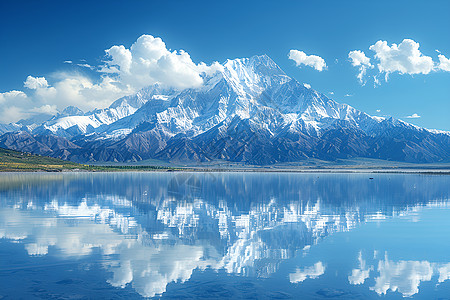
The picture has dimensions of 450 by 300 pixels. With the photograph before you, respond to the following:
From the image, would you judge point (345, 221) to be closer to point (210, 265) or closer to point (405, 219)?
point (405, 219)

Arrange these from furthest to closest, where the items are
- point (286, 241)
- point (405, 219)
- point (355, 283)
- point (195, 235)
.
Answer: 1. point (405, 219)
2. point (195, 235)
3. point (286, 241)
4. point (355, 283)

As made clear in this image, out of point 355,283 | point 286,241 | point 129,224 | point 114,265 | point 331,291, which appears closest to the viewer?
point 331,291

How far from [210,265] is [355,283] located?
10194 mm

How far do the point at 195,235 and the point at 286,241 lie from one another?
9.23 meters

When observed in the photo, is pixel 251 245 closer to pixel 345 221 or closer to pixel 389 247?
pixel 389 247

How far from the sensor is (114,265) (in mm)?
29188

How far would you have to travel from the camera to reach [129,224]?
47.3 meters

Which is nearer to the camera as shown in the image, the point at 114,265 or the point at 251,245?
the point at 114,265

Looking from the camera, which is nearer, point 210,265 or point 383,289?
point 383,289

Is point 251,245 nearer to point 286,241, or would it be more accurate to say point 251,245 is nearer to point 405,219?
point 286,241

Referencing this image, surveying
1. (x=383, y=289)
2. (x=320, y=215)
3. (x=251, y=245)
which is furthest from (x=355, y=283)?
(x=320, y=215)

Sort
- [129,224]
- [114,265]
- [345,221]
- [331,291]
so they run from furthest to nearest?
[345,221]
[129,224]
[114,265]
[331,291]

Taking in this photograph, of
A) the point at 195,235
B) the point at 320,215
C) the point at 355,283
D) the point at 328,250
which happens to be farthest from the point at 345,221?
the point at 355,283

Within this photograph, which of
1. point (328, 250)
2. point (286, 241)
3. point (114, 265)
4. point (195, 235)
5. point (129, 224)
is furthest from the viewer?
point (129, 224)
